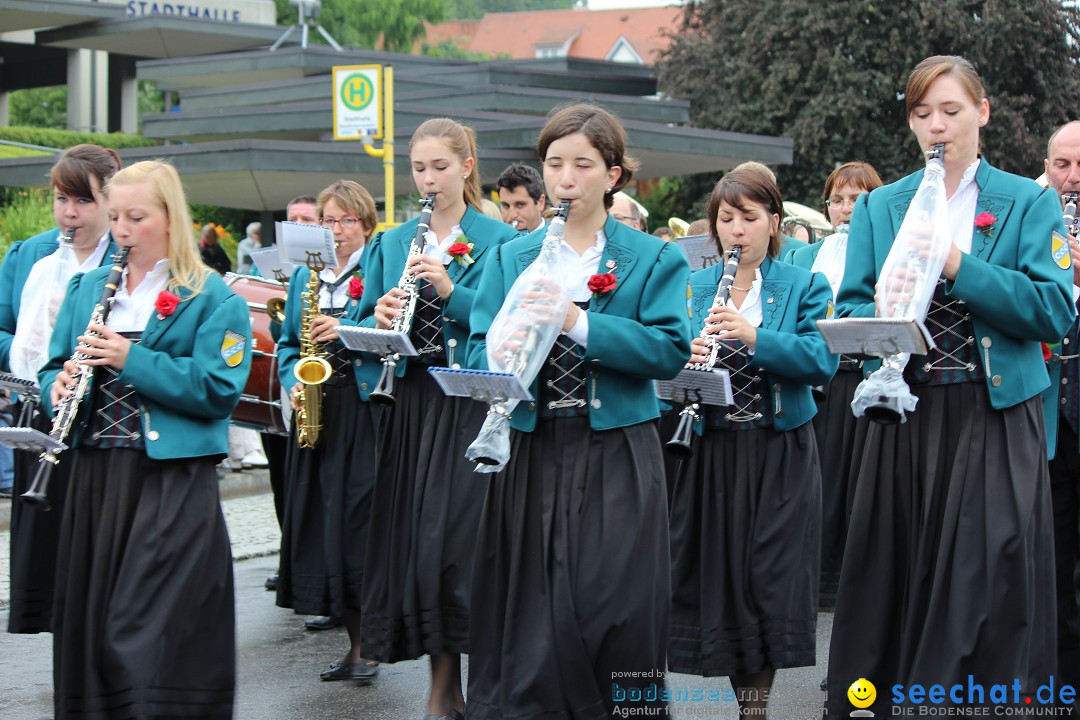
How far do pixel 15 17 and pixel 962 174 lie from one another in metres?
36.3

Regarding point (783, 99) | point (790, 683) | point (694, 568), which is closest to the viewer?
→ point (694, 568)

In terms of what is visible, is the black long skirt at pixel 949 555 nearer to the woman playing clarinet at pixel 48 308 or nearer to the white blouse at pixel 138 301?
the white blouse at pixel 138 301

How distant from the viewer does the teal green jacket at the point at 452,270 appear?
6250mm

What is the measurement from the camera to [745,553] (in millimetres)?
6086

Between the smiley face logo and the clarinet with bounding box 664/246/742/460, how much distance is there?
119 cm

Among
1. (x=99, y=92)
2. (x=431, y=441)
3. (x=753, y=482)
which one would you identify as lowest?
(x=753, y=482)

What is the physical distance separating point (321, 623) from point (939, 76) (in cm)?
488

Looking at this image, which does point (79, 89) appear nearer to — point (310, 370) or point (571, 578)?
point (310, 370)

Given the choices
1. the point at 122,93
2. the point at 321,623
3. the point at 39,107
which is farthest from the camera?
the point at 39,107

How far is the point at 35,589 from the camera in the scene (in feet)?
21.0

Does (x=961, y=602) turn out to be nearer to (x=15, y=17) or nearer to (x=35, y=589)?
(x=35, y=589)

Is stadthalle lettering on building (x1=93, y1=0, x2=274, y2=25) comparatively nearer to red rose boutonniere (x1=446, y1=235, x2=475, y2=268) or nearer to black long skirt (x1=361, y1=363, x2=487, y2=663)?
red rose boutonniere (x1=446, y1=235, x2=475, y2=268)

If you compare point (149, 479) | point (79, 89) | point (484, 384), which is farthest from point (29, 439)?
point (79, 89)

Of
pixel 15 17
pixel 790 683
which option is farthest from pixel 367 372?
pixel 15 17
